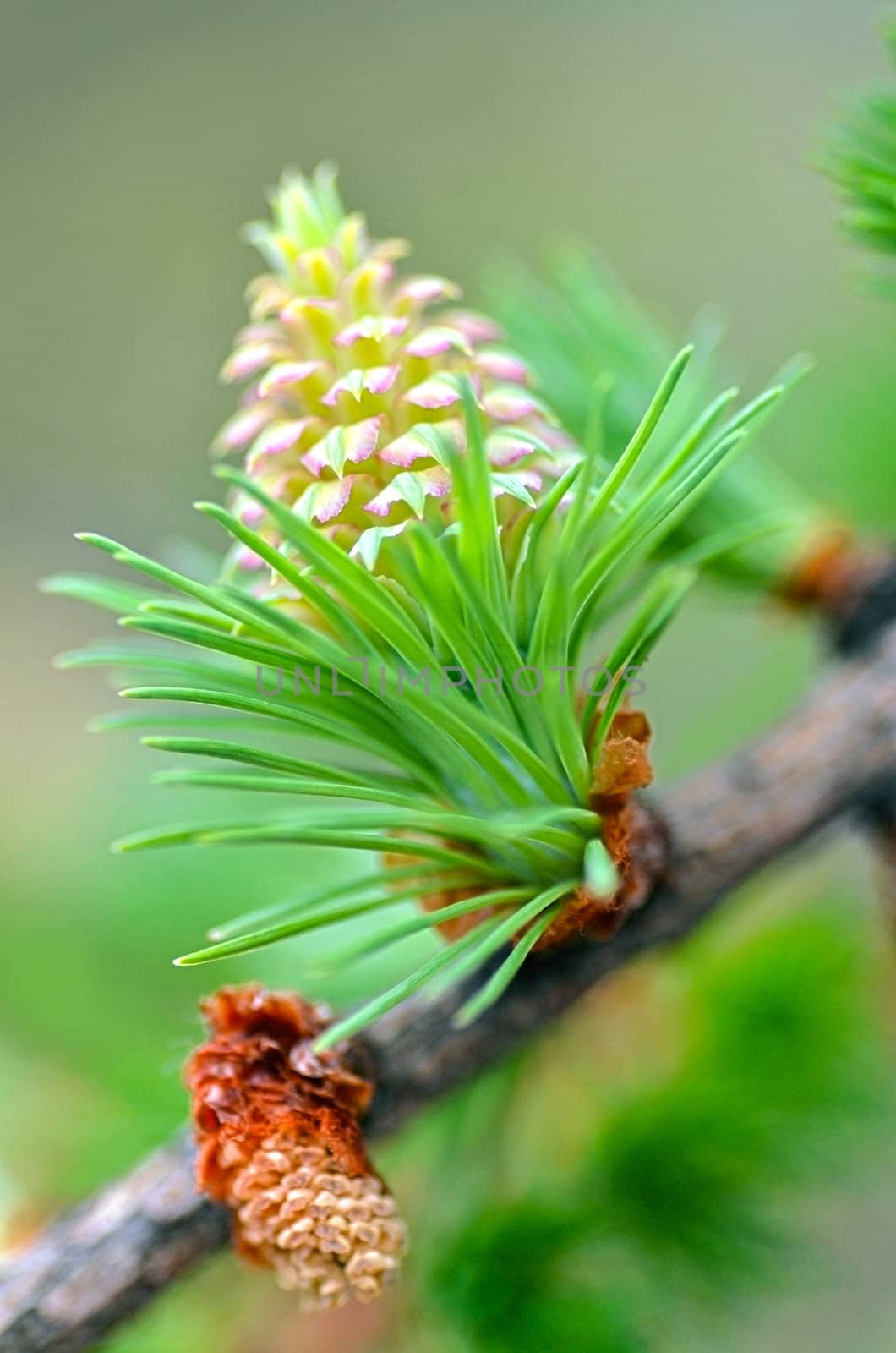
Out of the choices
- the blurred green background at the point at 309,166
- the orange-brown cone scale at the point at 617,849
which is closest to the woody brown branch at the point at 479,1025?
the orange-brown cone scale at the point at 617,849

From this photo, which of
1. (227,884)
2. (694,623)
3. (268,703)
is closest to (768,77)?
(694,623)

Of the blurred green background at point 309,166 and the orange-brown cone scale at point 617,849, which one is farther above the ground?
the blurred green background at point 309,166

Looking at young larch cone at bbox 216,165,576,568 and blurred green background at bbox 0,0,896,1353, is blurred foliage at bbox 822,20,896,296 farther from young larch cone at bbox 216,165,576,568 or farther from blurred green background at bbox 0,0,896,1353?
blurred green background at bbox 0,0,896,1353

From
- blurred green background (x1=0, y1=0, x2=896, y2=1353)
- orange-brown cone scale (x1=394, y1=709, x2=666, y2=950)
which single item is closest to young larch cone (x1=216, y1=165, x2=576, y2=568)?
orange-brown cone scale (x1=394, y1=709, x2=666, y2=950)

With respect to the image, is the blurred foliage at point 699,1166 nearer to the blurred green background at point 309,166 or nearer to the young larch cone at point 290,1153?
the young larch cone at point 290,1153

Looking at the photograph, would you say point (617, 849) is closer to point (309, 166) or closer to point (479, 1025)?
point (479, 1025)

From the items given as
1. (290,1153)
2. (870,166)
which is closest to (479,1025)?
(290,1153)

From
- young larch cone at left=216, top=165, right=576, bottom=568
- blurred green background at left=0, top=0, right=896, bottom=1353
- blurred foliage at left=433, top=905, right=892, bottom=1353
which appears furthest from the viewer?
blurred green background at left=0, top=0, right=896, bottom=1353
